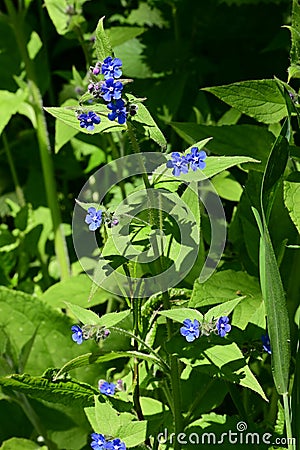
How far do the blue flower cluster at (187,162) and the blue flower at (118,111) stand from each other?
12 cm

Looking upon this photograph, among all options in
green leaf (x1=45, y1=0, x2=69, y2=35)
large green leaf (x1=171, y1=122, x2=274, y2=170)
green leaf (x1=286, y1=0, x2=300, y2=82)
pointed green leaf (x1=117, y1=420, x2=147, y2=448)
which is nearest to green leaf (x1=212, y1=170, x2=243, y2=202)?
large green leaf (x1=171, y1=122, x2=274, y2=170)

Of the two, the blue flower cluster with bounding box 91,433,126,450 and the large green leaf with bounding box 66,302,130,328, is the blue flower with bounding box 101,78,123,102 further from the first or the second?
the blue flower cluster with bounding box 91,433,126,450

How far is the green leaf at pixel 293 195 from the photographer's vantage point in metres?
1.31

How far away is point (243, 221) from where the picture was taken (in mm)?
1570

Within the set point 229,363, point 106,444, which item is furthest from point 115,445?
point 229,363

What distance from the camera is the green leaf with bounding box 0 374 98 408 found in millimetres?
1292

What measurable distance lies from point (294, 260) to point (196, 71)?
3.24ft

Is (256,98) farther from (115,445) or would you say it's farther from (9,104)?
(9,104)

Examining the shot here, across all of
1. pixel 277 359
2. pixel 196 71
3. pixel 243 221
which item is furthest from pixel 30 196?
pixel 277 359

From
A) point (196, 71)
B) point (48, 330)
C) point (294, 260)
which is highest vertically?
point (196, 71)

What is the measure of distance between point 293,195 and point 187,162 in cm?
27

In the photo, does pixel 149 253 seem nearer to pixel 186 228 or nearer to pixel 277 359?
pixel 186 228

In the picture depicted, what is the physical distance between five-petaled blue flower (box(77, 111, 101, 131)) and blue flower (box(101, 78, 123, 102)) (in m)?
0.05

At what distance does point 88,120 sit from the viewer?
1124 mm
